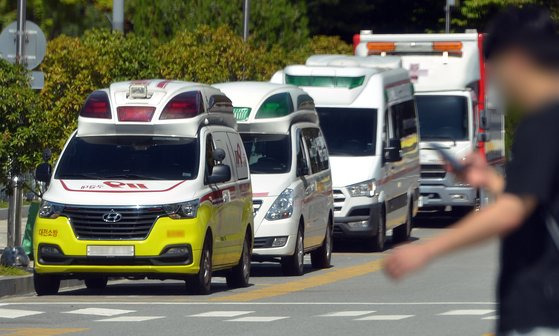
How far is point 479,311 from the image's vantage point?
1492 cm

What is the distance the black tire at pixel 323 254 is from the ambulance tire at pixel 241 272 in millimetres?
3035

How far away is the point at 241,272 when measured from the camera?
18.2 meters

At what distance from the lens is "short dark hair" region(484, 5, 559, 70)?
488 centimetres

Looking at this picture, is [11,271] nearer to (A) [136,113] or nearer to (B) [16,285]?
(B) [16,285]

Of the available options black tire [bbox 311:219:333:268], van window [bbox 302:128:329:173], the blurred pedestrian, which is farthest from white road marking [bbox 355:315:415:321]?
the blurred pedestrian

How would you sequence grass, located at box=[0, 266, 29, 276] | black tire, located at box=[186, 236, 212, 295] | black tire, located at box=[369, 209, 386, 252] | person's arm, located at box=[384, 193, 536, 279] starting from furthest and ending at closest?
black tire, located at box=[369, 209, 386, 252] < grass, located at box=[0, 266, 29, 276] < black tire, located at box=[186, 236, 212, 295] < person's arm, located at box=[384, 193, 536, 279]

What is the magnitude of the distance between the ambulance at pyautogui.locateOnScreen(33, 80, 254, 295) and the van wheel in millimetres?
8482

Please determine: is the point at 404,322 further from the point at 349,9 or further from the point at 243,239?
the point at 349,9

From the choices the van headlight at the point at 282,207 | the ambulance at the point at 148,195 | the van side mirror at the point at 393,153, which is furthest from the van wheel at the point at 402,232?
the ambulance at the point at 148,195

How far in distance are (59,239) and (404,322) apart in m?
4.19

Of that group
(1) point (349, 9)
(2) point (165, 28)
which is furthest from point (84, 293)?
(1) point (349, 9)

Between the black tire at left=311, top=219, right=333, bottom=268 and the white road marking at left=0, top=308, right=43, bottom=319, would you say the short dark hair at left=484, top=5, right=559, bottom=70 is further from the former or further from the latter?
the black tire at left=311, top=219, right=333, bottom=268

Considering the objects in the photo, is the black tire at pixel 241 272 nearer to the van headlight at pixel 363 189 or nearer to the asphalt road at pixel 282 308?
the asphalt road at pixel 282 308

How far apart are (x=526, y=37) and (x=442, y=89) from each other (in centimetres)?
2574
